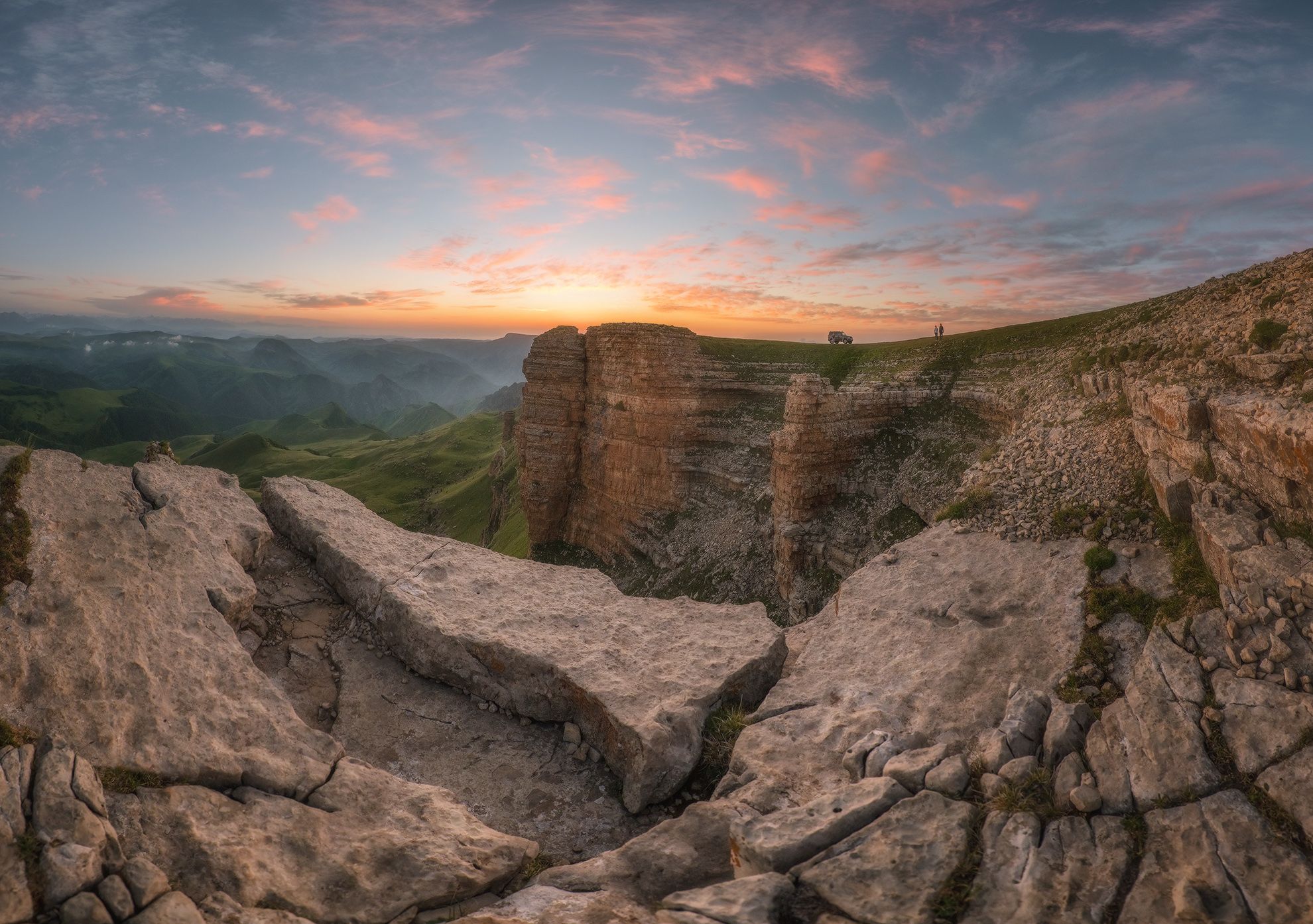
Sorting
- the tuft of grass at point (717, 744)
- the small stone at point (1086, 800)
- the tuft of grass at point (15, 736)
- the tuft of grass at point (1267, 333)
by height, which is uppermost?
the tuft of grass at point (1267, 333)

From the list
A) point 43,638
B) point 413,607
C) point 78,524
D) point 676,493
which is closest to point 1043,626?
point 413,607

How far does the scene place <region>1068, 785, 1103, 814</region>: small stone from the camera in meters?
7.21

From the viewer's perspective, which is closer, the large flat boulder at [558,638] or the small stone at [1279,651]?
the small stone at [1279,651]

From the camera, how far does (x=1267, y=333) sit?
12.8m

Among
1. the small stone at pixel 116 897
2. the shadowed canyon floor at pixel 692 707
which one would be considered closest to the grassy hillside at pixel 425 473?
the shadowed canyon floor at pixel 692 707

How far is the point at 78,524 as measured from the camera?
1005 centimetres

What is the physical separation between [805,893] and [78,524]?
1256 cm

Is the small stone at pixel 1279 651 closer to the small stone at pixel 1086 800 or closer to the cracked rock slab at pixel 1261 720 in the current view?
the cracked rock slab at pixel 1261 720

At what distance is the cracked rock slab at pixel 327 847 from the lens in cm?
669

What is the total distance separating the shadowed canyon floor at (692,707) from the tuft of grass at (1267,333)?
0.08 meters

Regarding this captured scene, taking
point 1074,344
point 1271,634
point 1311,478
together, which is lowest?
point 1271,634

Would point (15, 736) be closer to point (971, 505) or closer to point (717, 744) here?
point (717, 744)

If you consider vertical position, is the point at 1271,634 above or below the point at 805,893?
above

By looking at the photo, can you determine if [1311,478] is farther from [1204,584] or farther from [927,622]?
[927,622]
